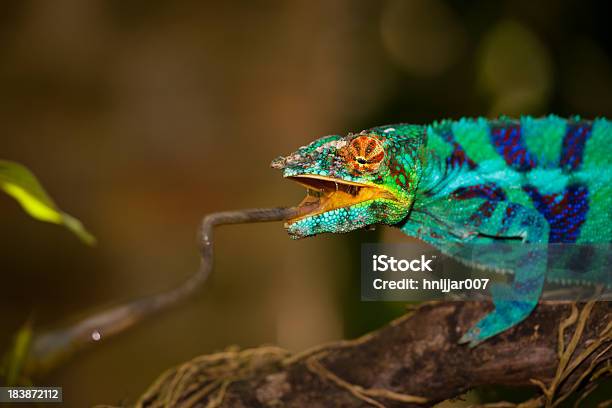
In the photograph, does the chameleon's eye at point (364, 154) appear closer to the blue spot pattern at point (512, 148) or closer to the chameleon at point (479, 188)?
the chameleon at point (479, 188)

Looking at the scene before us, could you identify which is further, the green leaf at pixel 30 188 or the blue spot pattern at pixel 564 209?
the blue spot pattern at pixel 564 209

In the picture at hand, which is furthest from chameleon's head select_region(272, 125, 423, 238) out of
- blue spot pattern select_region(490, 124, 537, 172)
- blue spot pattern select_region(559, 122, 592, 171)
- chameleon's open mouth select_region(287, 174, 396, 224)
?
blue spot pattern select_region(559, 122, 592, 171)

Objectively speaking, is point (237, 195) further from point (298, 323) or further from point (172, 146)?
point (298, 323)

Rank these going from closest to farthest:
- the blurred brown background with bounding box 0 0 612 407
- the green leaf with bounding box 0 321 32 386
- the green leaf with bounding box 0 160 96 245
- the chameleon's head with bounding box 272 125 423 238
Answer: the green leaf with bounding box 0 160 96 245
the chameleon's head with bounding box 272 125 423 238
the green leaf with bounding box 0 321 32 386
the blurred brown background with bounding box 0 0 612 407

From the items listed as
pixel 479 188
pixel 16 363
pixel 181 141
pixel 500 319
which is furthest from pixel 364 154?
pixel 181 141

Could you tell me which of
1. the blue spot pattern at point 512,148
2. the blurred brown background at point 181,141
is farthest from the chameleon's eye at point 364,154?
the blurred brown background at point 181,141

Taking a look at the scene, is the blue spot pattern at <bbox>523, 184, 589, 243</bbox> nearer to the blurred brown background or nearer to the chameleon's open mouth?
the chameleon's open mouth

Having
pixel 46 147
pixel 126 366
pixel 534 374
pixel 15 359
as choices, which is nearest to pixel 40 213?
pixel 15 359

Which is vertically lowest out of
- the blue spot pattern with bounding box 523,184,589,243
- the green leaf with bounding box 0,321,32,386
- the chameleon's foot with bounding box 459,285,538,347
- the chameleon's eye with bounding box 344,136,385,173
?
the green leaf with bounding box 0,321,32,386
